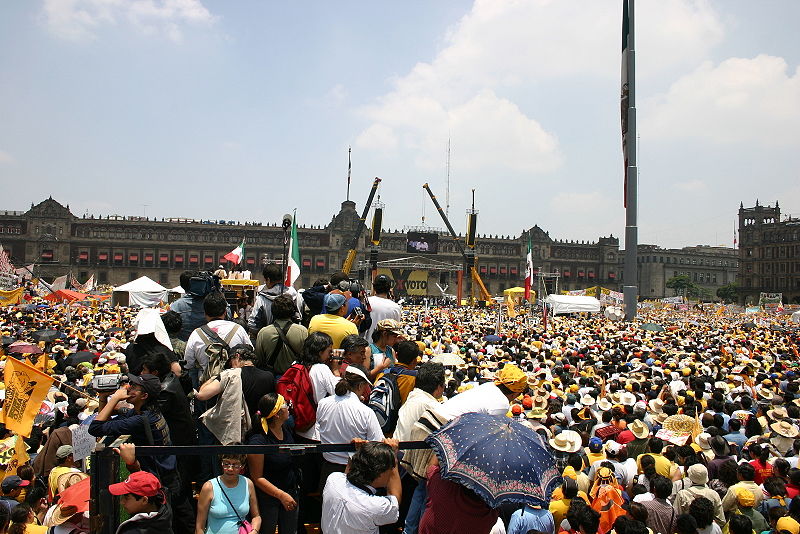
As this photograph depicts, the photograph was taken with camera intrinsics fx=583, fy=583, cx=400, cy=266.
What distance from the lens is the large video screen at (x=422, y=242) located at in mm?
80188

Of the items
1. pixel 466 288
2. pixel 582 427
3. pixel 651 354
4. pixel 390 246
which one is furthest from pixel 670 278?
pixel 582 427

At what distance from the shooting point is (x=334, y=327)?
5.44 m

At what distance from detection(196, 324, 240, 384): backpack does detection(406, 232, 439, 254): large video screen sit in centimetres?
7503

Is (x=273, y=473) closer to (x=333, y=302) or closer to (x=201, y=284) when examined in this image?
(x=333, y=302)

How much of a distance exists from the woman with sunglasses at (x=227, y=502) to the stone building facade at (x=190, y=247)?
70.6 meters

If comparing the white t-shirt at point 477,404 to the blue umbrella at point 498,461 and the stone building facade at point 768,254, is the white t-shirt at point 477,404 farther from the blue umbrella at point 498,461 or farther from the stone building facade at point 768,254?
the stone building facade at point 768,254

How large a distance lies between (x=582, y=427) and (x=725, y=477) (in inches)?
72.3

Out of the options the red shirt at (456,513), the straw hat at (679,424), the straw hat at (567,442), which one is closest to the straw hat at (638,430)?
the straw hat at (679,424)

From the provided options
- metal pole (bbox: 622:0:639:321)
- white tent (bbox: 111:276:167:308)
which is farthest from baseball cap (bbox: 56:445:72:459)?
metal pole (bbox: 622:0:639:321)

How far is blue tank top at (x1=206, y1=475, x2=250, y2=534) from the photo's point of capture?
11.8 ft

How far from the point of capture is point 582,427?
21.6 ft

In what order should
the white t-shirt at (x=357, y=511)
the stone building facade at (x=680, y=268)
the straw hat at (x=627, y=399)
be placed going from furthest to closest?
the stone building facade at (x=680, y=268) → the straw hat at (x=627, y=399) → the white t-shirt at (x=357, y=511)

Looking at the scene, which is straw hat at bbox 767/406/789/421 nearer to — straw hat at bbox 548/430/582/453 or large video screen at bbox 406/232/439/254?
straw hat at bbox 548/430/582/453

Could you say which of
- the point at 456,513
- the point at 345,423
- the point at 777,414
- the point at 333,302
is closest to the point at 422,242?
the point at 777,414
